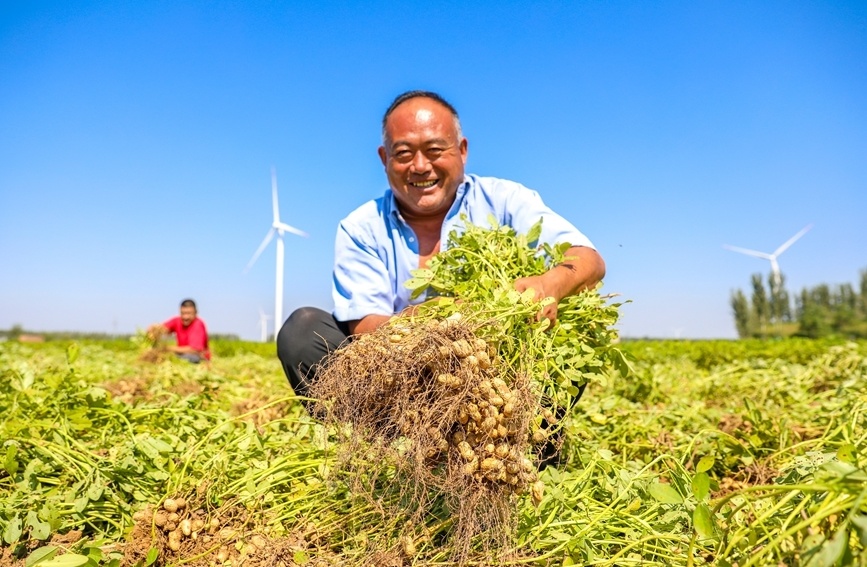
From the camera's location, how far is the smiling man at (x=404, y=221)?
3.49 metres

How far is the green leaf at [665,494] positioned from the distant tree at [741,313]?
7336 centimetres

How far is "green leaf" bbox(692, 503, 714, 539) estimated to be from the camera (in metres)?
1.68

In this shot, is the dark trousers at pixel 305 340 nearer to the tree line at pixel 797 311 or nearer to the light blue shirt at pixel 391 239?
the light blue shirt at pixel 391 239

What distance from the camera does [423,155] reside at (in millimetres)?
3545

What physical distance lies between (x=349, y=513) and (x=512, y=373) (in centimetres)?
83

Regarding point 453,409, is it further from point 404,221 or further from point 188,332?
point 188,332

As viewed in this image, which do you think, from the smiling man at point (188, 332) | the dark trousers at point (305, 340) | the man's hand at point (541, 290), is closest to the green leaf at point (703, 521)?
the man's hand at point (541, 290)

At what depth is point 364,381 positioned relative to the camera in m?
2.18

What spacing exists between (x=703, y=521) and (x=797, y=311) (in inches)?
3067

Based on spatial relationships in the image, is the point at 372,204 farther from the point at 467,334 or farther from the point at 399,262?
the point at 467,334

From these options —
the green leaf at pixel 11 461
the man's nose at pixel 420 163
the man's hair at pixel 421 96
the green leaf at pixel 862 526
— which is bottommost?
the green leaf at pixel 11 461

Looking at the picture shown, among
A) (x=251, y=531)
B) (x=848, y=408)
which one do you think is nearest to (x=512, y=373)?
(x=251, y=531)

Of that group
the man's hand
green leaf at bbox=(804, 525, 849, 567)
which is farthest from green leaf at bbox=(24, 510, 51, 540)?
green leaf at bbox=(804, 525, 849, 567)

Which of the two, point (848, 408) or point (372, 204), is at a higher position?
point (372, 204)
